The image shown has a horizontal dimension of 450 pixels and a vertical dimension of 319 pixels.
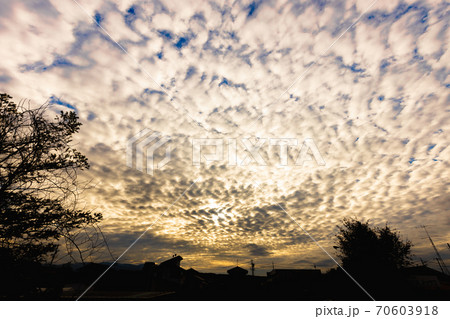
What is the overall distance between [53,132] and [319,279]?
5381cm

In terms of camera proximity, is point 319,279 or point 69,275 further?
point 319,279

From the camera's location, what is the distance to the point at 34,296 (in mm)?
3117

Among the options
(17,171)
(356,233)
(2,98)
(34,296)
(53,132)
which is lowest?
(356,233)

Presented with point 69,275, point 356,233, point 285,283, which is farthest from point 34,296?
point 285,283

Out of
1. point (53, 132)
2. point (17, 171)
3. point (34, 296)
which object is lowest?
point (34, 296)

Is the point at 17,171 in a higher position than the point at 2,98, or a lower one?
lower

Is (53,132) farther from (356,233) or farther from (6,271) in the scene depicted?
(356,233)

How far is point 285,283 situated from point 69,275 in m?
49.5

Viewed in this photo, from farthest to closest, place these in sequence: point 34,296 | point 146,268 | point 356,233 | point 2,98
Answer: point 146,268
point 356,233
point 2,98
point 34,296
